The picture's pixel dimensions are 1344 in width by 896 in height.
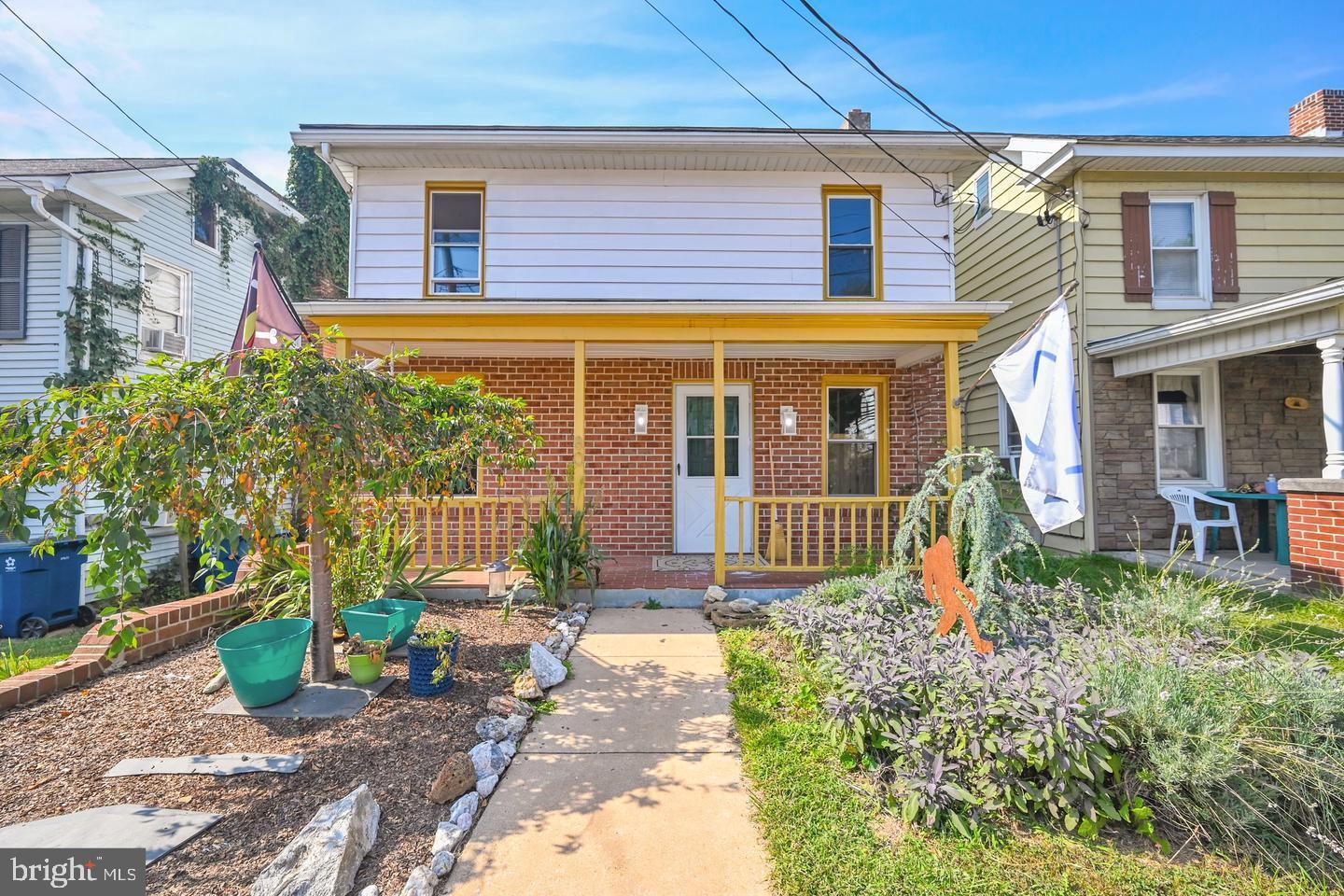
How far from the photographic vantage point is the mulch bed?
7.34 ft

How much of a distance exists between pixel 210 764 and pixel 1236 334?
30.5 feet

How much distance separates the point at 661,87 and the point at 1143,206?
6.58 meters

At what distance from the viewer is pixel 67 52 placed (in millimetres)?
7203

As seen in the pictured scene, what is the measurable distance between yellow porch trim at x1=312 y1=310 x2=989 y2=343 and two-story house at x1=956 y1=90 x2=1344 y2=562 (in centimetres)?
283

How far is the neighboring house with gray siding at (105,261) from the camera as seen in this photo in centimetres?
842

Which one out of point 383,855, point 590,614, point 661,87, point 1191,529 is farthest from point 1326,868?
point 661,87

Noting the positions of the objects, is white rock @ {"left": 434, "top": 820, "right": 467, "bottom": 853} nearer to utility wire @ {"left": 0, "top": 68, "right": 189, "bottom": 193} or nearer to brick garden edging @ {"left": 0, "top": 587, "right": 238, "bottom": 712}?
brick garden edging @ {"left": 0, "top": 587, "right": 238, "bottom": 712}

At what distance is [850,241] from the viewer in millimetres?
7293

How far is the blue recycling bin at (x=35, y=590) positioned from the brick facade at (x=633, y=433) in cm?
540

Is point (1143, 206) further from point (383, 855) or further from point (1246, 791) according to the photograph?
point (383, 855)

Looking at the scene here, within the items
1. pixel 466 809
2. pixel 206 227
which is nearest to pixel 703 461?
pixel 466 809

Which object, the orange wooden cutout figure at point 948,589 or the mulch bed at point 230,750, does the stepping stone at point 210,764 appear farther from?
the orange wooden cutout figure at point 948,589

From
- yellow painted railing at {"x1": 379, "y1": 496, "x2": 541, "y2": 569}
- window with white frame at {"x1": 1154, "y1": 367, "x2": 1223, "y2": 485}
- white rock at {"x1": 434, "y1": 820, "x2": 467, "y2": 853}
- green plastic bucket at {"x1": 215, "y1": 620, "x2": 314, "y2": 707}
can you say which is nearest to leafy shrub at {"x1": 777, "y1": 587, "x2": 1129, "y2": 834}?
white rock at {"x1": 434, "y1": 820, "x2": 467, "y2": 853}

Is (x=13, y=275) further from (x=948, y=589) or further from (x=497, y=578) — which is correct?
(x=948, y=589)
